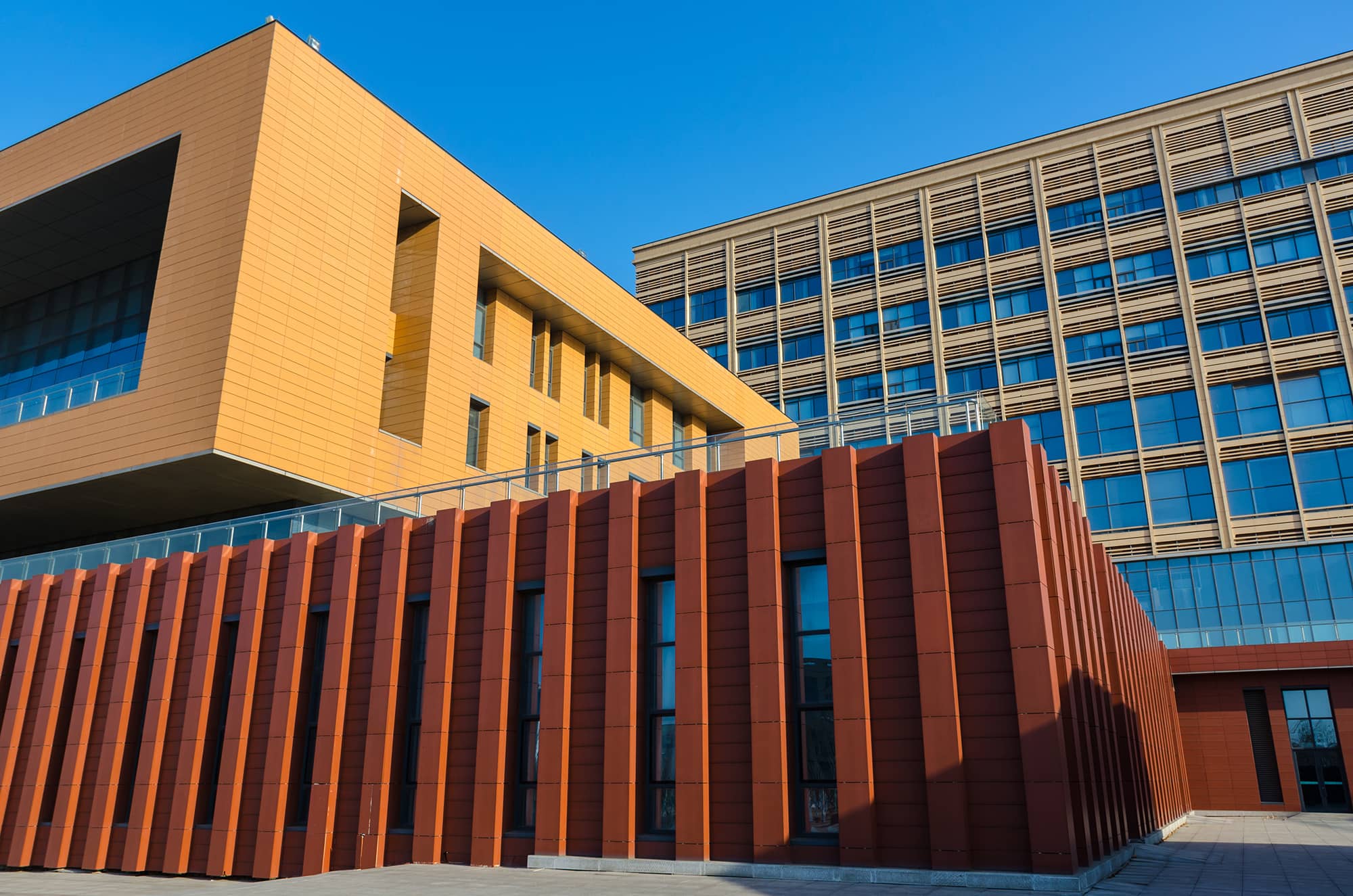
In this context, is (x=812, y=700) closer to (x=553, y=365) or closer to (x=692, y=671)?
(x=692, y=671)

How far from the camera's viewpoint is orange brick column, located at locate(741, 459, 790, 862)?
16625 mm

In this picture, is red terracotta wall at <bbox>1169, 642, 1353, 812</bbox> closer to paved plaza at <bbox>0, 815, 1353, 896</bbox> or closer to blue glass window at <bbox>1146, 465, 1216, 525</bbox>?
blue glass window at <bbox>1146, 465, 1216, 525</bbox>

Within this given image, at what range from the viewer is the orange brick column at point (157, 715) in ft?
76.6

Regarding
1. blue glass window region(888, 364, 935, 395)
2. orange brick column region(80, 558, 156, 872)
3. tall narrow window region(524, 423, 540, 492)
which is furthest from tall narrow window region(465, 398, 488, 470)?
blue glass window region(888, 364, 935, 395)

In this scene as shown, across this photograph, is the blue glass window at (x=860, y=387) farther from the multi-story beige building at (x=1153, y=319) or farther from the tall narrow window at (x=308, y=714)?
the tall narrow window at (x=308, y=714)

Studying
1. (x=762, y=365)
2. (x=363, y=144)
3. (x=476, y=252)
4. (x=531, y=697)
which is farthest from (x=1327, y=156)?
(x=531, y=697)

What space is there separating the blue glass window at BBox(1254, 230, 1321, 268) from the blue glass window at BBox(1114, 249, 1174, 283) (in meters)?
4.33

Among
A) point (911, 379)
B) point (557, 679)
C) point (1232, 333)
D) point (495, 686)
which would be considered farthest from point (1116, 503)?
point (495, 686)

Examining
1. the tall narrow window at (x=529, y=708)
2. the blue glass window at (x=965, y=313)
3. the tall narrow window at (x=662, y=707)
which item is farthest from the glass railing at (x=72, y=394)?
the blue glass window at (x=965, y=313)

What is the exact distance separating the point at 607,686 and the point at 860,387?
159 feet

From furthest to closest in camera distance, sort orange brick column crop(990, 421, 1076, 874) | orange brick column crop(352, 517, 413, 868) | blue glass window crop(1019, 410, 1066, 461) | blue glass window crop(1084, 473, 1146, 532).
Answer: blue glass window crop(1019, 410, 1066, 461) < blue glass window crop(1084, 473, 1146, 532) < orange brick column crop(352, 517, 413, 868) < orange brick column crop(990, 421, 1076, 874)

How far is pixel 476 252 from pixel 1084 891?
27.4 metres

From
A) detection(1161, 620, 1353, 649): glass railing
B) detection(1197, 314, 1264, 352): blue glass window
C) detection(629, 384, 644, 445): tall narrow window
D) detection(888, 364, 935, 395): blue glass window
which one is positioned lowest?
detection(1161, 620, 1353, 649): glass railing

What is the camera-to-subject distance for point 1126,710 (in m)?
25.3
